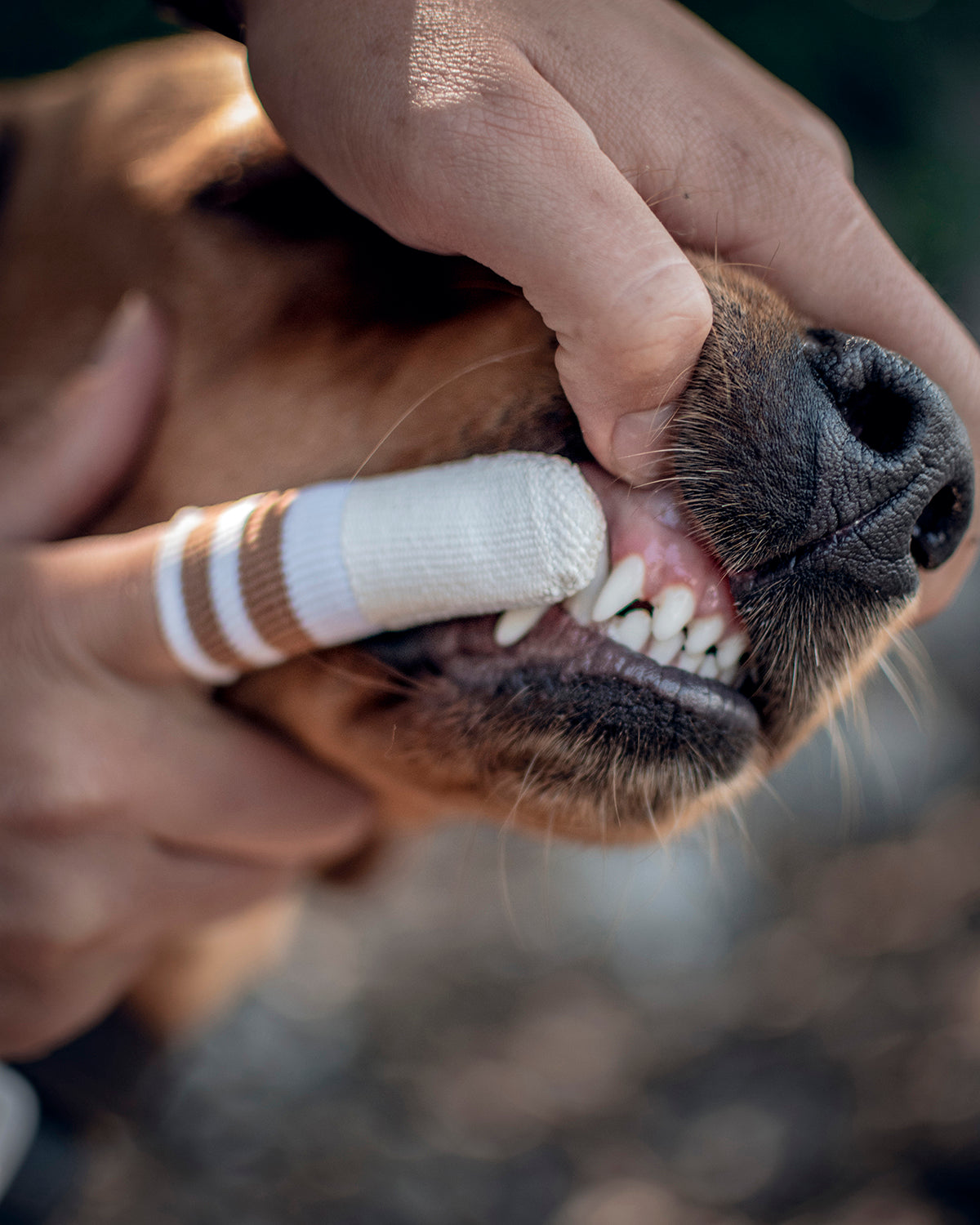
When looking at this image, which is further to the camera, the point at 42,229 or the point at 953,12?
the point at 953,12

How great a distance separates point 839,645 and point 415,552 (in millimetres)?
396

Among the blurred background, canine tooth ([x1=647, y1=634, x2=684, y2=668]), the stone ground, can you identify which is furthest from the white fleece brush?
the stone ground

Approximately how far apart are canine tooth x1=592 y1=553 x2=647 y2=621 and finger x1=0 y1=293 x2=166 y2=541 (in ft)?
1.93

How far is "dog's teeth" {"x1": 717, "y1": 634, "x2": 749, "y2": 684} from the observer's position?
2.90 feet

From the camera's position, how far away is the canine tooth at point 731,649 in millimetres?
884

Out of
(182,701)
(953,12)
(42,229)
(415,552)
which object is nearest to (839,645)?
(415,552)

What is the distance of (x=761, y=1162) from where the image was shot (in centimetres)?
198

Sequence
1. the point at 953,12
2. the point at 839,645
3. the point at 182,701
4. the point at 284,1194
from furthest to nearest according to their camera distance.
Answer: the point at 953,12, the point at 284,1194, the point at 182,701, the point at 839,645

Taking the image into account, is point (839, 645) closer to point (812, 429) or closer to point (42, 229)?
point (812, 429)

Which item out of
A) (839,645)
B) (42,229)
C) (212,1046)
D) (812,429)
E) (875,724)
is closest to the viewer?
(812,429)

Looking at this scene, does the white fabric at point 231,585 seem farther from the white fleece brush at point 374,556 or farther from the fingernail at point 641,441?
the fingernail at point 641,441

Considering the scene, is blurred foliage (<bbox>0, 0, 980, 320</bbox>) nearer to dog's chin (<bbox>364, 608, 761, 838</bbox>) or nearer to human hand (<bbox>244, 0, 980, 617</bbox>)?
human hand (<bbox>244, 0, 980, 617</bbox>)

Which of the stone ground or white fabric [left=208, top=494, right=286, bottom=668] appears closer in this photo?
white fabric [left=208, top=494, right=286, bottom=668]

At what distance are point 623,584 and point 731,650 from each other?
0.14 m
